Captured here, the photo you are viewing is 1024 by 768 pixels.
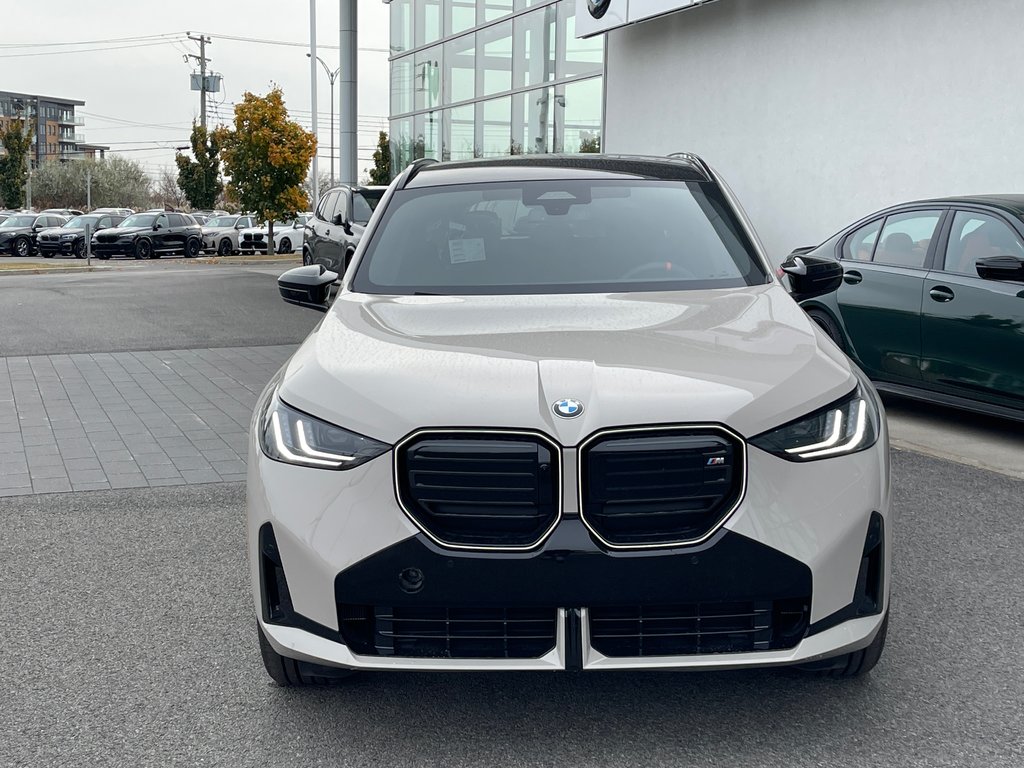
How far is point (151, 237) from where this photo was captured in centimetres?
3775

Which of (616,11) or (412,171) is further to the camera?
(616,11)

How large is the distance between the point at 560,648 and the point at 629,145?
1689 centimetres

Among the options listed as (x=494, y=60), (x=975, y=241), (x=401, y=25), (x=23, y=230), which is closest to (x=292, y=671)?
(x=975, y=241)

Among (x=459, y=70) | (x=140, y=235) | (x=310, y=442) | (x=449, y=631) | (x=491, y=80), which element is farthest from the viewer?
(x=140, y=235)

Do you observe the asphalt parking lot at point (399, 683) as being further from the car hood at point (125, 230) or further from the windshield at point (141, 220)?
the windshield at point (141, 220)

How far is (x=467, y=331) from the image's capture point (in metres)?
3.50

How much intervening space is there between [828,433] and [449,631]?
1.14 meters

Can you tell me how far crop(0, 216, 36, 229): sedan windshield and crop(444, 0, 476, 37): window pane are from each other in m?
22.6

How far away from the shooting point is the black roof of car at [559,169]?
475cm

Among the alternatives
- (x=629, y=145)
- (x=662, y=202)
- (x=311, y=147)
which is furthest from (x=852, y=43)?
(x=311, y=147)

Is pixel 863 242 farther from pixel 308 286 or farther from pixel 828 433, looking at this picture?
pixel 828 433

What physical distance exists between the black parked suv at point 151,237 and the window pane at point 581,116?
20.9 meters

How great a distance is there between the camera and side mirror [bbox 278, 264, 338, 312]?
188 inches

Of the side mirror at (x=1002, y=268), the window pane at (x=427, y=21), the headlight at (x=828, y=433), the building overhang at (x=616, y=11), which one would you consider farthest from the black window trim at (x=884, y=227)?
the window pane at (x=427, y=21)
